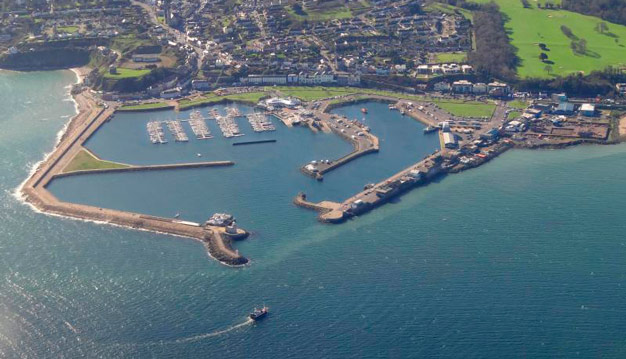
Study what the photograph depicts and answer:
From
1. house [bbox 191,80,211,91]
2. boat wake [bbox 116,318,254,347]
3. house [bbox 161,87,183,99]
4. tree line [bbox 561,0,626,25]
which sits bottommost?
boat wake [bbox 116,318,254,347]

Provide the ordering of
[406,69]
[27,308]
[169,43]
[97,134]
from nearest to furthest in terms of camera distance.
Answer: [27,308] → [97,134] → [406,69] → [169,43]

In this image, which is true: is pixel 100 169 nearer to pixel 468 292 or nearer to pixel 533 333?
pixel 468 292

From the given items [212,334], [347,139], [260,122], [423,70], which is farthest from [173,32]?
[212,334]

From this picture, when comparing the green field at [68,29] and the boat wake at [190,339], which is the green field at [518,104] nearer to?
the boat wake at [190,339]

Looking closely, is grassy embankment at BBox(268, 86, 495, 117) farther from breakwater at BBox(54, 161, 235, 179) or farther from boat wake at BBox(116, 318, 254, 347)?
boat wake at BBox(116, 318, 254, 347)

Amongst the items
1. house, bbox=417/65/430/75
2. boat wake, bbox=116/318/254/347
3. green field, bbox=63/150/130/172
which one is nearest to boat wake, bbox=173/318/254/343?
boat wake, bbox=116/318/254/347

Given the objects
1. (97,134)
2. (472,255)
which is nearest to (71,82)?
(97,134)

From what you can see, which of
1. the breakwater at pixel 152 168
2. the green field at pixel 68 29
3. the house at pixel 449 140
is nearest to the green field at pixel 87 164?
the breakwater at pixel 152 168
